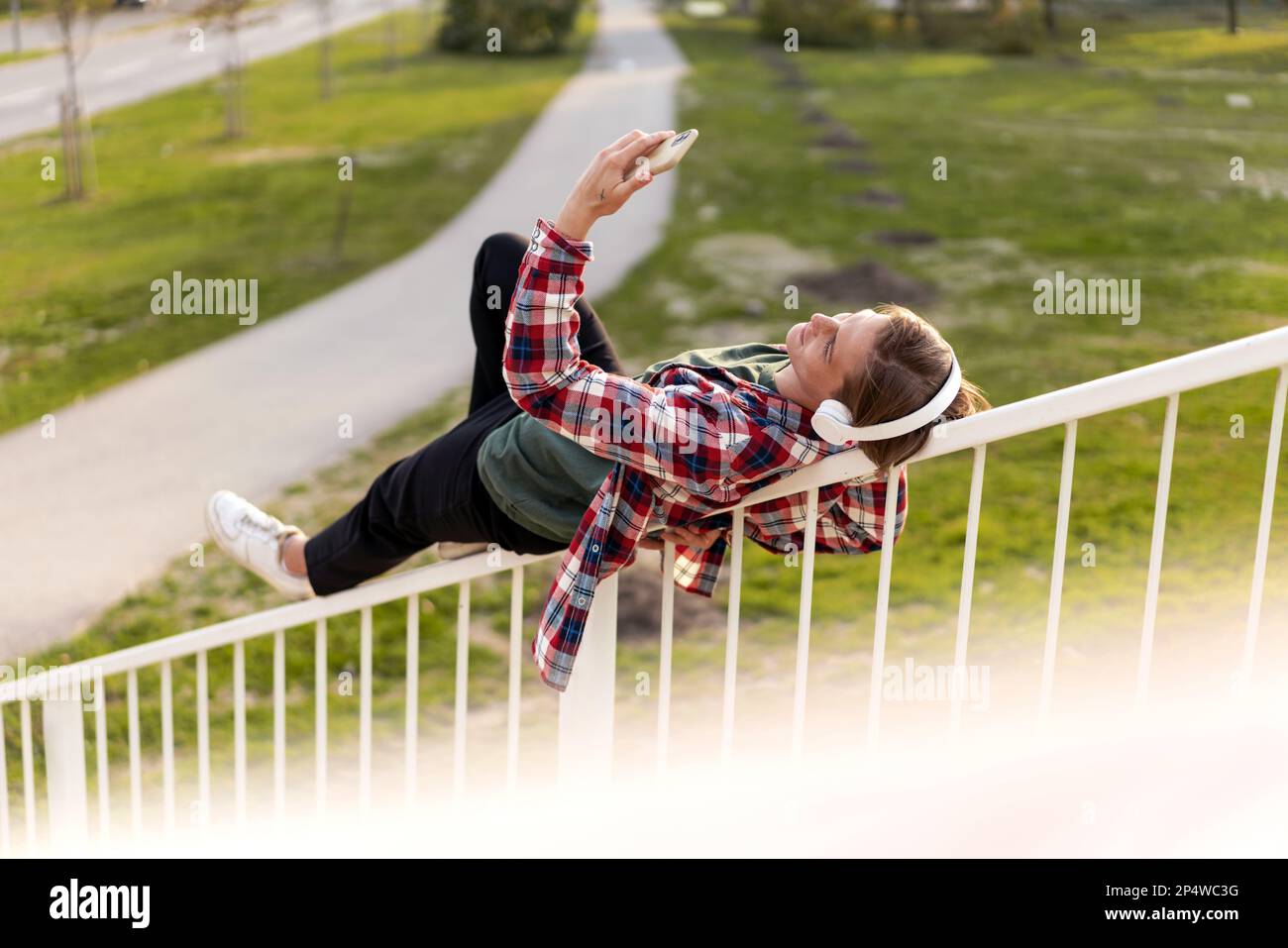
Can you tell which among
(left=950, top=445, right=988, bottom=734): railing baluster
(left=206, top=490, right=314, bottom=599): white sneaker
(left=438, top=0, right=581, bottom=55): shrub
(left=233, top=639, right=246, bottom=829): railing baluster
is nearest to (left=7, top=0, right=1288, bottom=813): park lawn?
(left=950, top=445, right=988, bottom=734): railing baluster

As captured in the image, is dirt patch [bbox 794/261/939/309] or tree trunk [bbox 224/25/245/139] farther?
tree trunk [bbox 224/25/245/139]

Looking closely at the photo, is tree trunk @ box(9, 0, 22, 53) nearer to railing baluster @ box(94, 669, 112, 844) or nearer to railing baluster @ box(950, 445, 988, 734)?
railing baluster @ box(94, 669, 112, 844)

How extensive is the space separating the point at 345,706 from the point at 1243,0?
24.0 feet

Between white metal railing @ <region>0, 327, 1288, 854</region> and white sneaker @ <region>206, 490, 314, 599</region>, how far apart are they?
218mm

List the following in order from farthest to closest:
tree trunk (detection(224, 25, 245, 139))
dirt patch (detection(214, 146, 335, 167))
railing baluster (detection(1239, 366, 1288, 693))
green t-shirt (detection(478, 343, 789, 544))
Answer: tree trunk (detection(224, 25, 245, 139)), dirt patch (detection(214, 146, 335, 167)), green t-shirt (detection(478, 343, 789, 544)), railing baluster (detection(1239, 366, 1288, 693))

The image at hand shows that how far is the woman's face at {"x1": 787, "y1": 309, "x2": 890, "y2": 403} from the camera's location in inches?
76.7

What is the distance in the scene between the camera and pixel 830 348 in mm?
1998

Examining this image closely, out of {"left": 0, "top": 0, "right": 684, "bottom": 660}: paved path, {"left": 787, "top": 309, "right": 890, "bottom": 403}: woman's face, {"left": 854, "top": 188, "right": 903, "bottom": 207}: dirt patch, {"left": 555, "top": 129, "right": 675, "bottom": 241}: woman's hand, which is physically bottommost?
{"left": 0, "top": 0, "right": 684, "bottom": 660}: paved path

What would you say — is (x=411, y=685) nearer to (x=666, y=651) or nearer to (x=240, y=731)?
(x=240, y=731)

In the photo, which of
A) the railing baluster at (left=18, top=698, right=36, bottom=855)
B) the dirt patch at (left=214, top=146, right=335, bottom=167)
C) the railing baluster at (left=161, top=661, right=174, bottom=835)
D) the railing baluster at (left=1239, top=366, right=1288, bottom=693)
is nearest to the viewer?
the railing baluster at (left=1239, top=366, right=1288, bottom=693)

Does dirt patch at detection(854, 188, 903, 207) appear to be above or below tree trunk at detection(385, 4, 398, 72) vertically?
below

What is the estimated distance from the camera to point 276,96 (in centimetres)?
1764
